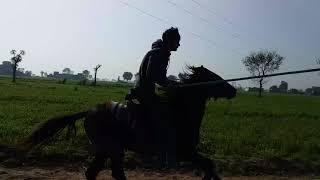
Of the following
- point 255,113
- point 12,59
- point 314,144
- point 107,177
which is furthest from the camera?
point 12,59

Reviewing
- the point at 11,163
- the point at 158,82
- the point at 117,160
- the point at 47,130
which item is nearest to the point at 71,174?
the point at 11,163

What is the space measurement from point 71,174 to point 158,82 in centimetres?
362

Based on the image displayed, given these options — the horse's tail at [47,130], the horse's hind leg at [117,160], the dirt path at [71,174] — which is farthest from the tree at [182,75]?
the dirt path at [71,174]

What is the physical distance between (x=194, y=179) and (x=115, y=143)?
2.77 metres

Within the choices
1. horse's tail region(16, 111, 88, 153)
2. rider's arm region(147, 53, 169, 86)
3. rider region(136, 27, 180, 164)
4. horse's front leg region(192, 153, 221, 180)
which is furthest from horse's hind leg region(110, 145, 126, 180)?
rider's arm region(147, 53, 169, 86)

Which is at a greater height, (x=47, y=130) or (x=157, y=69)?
(x=157, y=69)

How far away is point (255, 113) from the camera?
105ft

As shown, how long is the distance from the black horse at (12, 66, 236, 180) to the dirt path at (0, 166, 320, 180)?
1875mm

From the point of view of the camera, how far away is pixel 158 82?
7.88 m

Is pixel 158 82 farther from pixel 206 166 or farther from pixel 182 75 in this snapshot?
pixel 206 166

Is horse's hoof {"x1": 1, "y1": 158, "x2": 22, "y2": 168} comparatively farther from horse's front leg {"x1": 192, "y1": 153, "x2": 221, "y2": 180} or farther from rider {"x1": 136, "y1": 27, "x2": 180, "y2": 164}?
horse's front leg {"x1": 192, "y1": 153, "x2": 221, "y2": 180}

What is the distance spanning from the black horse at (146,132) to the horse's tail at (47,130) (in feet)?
1.55

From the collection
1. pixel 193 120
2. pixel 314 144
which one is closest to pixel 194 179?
pixel 193 120

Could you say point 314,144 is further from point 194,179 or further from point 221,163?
point 194,179
